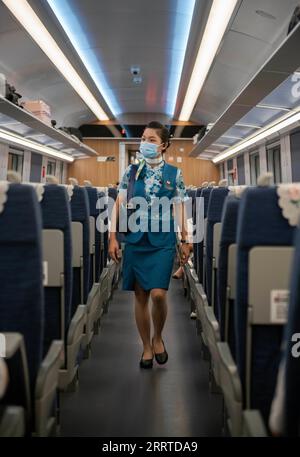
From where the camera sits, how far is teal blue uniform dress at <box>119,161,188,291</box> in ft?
9.48

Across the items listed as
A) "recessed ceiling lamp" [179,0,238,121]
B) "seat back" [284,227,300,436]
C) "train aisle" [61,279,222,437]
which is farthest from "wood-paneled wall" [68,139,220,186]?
"seat back" [284,227,300,436]

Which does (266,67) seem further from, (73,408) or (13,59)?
(13,59)

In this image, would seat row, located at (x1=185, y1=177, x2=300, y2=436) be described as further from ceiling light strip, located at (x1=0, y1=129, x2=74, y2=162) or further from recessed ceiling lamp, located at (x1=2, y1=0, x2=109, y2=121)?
ceiling light strip, located at (x1=0, y1=129, x2=74, y2=162)

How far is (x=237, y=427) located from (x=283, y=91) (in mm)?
5167

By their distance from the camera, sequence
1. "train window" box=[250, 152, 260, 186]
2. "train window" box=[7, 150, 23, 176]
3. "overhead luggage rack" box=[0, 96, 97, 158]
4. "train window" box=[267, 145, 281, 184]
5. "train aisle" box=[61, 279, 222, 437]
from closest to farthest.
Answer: "train aisle" box=[61, 279, 222, 437]
"overhead luggage rack" box=[0, 96, 97, 158]
"train window" box=[267, 145, 281, 184]
"train window" box=[7, 150, 23, 176]
"train window" box=[250, 152, 260, 186]

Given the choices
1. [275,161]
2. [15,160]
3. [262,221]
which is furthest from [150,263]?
[15,160]

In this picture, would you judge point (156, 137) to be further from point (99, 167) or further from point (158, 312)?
point (99, 167)

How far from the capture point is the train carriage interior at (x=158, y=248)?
146 centimetres

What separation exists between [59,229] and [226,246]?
2.72 feet

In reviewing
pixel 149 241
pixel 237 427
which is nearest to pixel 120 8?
pixel 149 241

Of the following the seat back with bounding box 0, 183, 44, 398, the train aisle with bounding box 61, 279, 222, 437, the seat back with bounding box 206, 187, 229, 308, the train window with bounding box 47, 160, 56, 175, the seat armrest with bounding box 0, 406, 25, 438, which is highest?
the train window with bounding box 47, 160, 56, 175

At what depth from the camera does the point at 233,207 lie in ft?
6.31

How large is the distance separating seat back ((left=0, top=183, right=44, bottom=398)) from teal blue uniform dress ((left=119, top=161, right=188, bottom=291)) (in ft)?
4.67

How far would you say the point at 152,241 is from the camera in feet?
9.46
